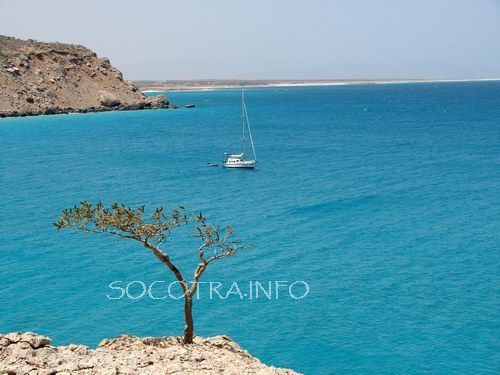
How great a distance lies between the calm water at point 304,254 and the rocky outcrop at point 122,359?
284 inches

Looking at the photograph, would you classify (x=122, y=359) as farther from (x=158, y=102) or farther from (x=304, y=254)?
(x=158, y=102)

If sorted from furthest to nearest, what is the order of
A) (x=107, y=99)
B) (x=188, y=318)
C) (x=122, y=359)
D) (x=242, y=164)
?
(x=107, y=99), (x=242, y=164), (x=188, y=318), (x=122, y=359)

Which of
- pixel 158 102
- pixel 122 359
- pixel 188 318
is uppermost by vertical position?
pixel 158 102

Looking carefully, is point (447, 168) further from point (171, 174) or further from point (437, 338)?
point (437, 338)

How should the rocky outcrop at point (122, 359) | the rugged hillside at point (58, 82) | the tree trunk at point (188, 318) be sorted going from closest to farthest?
1. the rocky outcrop at point (122, 359)
2. the tree trunk at point (188, 318)
3. the rugged hillside at point (58, 82)

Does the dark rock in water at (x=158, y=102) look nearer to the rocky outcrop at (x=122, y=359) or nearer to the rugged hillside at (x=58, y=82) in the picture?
the rugged hillside at (x=58, y=82)

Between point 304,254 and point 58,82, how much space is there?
5417 inches

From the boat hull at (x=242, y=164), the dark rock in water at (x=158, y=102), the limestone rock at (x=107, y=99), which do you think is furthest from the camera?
the dark rock in water at (x=158, y=102)

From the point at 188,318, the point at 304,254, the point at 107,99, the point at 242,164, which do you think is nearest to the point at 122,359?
the point at 188,318

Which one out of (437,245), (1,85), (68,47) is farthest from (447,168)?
(68,47)

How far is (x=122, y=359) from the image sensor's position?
60.4 ft

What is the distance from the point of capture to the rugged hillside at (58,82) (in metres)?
148

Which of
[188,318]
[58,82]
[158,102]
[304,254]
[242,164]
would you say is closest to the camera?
[188,318]

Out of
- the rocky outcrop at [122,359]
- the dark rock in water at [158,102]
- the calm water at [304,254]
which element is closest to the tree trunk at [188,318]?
the rocky outcrop at [122,359]
